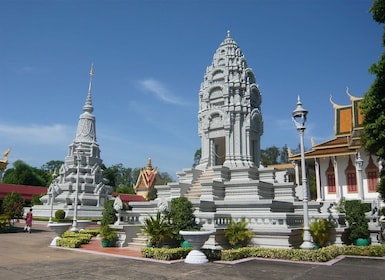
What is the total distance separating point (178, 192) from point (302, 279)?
1367 cm

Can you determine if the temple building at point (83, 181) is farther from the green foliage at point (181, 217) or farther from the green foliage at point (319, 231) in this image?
the green foliage at point (319, 231)

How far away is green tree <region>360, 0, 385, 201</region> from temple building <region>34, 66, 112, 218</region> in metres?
26.2

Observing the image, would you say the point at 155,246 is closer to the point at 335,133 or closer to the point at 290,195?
the point at 290,195

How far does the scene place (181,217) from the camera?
1406 cm

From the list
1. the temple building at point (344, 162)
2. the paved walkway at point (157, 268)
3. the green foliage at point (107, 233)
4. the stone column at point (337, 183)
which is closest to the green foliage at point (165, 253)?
the paved walkway at point (157, 268)

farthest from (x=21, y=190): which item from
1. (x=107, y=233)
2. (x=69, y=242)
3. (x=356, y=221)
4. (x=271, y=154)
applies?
(x=271, y=154)

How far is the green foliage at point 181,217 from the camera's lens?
45.7 feet

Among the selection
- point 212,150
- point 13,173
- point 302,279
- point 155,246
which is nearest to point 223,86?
point 212,150

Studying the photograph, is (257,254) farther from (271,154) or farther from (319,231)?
(271,154)

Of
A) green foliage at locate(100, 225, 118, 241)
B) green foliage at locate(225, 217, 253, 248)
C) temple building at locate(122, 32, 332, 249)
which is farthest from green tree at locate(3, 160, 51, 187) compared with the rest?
green foliage at locate(225, 217, 253, 248)

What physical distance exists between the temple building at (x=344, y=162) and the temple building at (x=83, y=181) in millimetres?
22472

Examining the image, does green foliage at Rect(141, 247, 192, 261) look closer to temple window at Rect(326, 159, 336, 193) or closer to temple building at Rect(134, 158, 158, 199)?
temple window at Rect(326, 159, 336, 193)

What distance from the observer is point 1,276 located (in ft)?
29.6

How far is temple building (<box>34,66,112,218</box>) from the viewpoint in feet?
118
